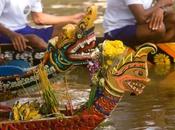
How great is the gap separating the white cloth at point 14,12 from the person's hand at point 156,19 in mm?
1476

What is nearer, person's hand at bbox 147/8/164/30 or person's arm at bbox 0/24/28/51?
person's arm at bbox 0/24/28/51

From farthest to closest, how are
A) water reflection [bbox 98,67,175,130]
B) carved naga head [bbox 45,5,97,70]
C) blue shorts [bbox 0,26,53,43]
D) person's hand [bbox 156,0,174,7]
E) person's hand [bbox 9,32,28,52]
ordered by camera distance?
1. person's hand [bbox 156,0,174,7]
2. blue shorts [bbox 0,26,53,43]
3. person's hand [bbox 9,32,28,52]
4. water reflection [bbox 98,67,175,130]
5. carved naga head [bbox 45,5,97,70]

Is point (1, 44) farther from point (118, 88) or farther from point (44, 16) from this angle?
point (118, 88)

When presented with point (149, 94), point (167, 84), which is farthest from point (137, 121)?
point (167, 84)

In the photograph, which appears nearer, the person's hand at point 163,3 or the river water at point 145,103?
the river water at point 145,103

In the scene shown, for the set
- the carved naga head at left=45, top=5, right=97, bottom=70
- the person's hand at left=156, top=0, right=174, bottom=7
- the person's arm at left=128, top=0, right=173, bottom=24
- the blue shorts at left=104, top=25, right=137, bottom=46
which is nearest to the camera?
the carved naga head at left=45, top=5, right=97, bottom=70

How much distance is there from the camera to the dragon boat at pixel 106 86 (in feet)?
14.7

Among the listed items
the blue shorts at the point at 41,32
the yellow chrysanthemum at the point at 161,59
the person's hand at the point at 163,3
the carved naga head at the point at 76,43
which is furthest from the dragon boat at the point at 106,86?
the yellow chrysanthemum at the point at 161,59

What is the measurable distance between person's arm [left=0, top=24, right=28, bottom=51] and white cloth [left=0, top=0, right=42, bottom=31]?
0.21m

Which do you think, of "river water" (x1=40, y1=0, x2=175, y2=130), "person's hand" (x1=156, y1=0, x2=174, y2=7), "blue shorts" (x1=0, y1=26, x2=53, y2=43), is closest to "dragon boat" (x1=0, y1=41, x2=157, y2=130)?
"river water" (x1=40, y1=0, x2=175, y2=130)

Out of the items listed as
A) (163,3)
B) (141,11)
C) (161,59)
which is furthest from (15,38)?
(161,59)

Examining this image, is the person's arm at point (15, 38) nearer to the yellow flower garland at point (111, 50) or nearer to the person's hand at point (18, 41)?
the person's hand at point (18, 41)

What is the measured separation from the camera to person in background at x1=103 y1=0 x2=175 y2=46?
7000 mm

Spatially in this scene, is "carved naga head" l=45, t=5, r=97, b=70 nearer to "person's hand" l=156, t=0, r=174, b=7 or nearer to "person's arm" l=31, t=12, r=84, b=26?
"person's arm" l=31, t=12, r=84, b=26
